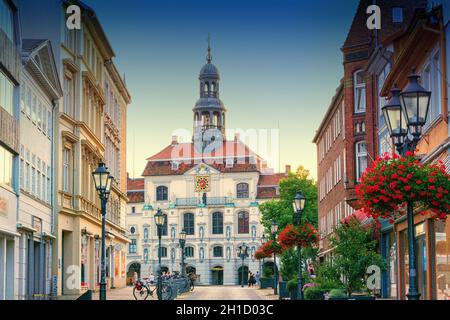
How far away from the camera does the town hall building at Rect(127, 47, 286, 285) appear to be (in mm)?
115125

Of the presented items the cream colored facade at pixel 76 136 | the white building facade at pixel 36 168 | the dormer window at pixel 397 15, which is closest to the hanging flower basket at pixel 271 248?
the cream colored facade at pixel 76 136

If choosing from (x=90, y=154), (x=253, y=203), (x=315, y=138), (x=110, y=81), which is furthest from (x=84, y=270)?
(x=253, y=203)

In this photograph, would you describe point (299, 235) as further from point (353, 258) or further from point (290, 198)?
point (290, 198)

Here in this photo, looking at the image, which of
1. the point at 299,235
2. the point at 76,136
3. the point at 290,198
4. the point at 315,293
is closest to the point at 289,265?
the point at 76,136

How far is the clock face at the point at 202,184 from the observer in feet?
379

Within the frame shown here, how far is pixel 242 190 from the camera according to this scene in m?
118

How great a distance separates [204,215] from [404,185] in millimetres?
103214

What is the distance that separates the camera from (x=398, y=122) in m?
16.2

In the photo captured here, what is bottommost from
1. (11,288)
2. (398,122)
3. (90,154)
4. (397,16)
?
(11,288)

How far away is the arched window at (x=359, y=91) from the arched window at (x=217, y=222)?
7856 centimetres

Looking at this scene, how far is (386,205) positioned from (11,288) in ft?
57.5

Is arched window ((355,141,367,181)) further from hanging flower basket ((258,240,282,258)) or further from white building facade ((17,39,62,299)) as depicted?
hanging flower basket ((258,240,282,258))

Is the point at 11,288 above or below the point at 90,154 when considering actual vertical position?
below
